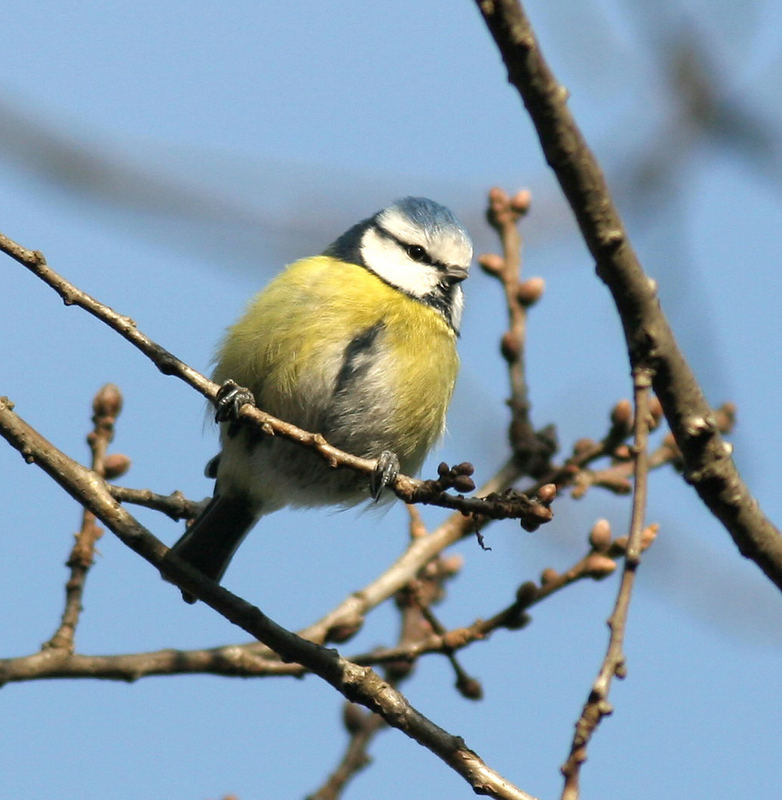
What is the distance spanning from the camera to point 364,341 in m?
3.07

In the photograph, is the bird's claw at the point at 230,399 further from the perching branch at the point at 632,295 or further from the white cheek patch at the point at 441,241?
the perching branch at the point at 632,295

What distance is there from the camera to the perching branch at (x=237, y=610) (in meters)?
2.01

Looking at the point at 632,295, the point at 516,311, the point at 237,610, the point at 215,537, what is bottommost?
the point at 237,610

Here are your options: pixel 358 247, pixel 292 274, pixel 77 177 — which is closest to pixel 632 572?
pixel 77 177

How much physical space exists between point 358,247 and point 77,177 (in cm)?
109

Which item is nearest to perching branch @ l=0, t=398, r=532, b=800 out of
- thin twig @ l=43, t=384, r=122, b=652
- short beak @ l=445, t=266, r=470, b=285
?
thin twig @ l=43, t=384, r=122, b=652

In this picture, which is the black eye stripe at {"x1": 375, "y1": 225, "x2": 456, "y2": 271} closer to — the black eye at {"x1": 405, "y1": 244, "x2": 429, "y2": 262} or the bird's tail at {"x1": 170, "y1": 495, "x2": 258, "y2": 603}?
the black eye at {"x1": 405, "y1": 244, "x2": 429, "y2": 262}

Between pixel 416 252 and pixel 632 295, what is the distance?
1779 mm

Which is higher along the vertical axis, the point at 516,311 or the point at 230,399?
the point at 516,311

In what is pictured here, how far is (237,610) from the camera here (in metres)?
2.19

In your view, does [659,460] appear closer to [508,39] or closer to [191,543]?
[191,543]

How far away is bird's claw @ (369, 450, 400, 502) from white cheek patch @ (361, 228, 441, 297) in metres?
0.54

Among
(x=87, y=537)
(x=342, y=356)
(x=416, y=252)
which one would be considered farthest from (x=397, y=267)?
(x=87, y=537)

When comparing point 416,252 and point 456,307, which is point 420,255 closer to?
point 416,252
